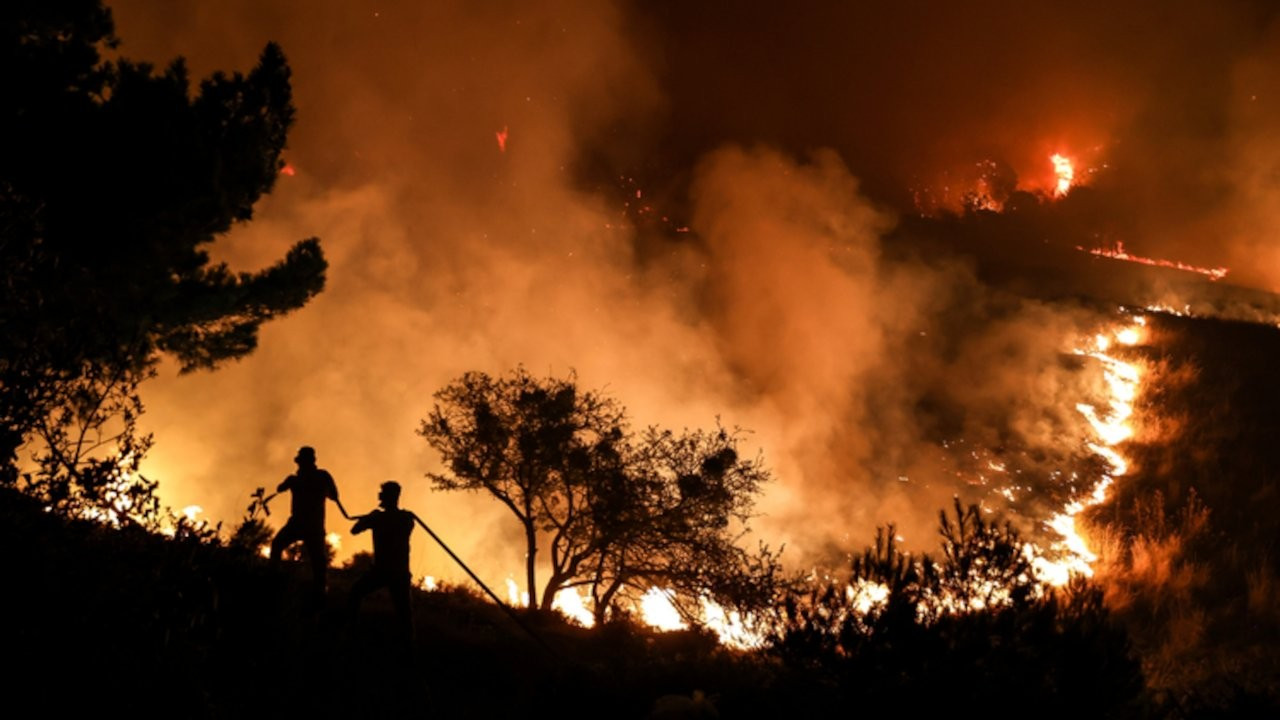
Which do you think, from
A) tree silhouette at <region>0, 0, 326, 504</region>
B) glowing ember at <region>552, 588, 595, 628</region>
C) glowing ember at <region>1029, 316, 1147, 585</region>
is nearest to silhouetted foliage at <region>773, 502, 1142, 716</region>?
tree silhouette at <region>0, 0, 326, 504</region>

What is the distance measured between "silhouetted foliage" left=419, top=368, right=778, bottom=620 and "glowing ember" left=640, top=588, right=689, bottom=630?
3.16 metres

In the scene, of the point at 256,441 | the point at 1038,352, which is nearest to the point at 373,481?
the point at 256,441

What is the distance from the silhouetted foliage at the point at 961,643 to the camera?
6.75 metres

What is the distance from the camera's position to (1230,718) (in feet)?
21.5

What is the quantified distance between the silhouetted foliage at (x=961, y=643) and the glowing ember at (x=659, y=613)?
1422 centimetres

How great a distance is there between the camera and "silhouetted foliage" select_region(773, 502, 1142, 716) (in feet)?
22.2

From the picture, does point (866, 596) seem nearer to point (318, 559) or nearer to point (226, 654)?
point (226, 654)

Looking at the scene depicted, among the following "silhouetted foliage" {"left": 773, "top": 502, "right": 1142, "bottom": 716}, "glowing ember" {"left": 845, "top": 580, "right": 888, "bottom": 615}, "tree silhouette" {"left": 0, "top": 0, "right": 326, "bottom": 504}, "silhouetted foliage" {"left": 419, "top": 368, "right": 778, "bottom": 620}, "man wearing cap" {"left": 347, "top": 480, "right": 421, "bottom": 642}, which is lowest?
"silhouetted foliage" {"left": 773, "top": 502, "right": 1142, "bottom": 716}

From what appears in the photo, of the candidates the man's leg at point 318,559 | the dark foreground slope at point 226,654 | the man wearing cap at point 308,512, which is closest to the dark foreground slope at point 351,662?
the dark foreground slope at point 226,654

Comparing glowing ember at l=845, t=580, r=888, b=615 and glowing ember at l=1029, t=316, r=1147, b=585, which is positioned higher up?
glowing ember at l=1029, t=316, r=1147, b=585

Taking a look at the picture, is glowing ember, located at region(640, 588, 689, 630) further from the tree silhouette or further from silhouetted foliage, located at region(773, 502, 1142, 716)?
the tree silhouette

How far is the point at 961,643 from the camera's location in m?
7.00

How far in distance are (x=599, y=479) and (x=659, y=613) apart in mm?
7771

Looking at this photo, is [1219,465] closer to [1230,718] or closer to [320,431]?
[1230,718]
